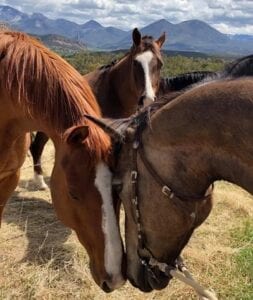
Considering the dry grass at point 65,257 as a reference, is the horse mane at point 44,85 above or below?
above

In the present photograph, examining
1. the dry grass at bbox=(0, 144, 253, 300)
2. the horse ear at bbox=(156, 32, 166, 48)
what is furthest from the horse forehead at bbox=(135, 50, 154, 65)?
the dry grass at bbox=(0, 144, 253, 300)

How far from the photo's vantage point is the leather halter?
1735 mm

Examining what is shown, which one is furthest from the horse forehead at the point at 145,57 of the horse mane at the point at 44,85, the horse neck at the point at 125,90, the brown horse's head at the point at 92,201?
the brown horse's head at the point at 92,201

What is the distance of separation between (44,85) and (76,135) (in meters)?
0.49

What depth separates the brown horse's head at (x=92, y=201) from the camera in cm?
204

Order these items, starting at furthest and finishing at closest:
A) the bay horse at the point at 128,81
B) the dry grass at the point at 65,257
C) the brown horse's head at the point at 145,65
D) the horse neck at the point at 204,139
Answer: the bay horse at the point at 128,81, the brown horse's head at the point at 145,65, the dry grass at the point at 65,257, the horse neck at the point at 204,139

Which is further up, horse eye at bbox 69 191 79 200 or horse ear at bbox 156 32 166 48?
horse ear at bbox 156 32 166 48

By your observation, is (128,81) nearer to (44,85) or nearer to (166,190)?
(44,85)

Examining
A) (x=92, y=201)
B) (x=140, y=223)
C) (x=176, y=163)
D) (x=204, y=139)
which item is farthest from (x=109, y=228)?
(x=204, y=139)

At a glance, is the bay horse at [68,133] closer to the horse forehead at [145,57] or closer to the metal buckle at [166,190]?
the metal buckle at [166,190]

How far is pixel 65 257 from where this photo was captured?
4.06 m

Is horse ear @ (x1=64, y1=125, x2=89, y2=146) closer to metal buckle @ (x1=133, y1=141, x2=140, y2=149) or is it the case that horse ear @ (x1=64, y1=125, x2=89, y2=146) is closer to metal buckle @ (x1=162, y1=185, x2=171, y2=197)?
metal buckle @ (x1=133, y1=141, x2=140, y2=149)

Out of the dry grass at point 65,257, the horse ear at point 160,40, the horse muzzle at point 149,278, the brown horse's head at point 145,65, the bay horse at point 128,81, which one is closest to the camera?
the horse muzzle at point 149,278

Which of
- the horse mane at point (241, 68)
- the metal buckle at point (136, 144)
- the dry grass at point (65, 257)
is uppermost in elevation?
the horse mane at point (241, 68)
